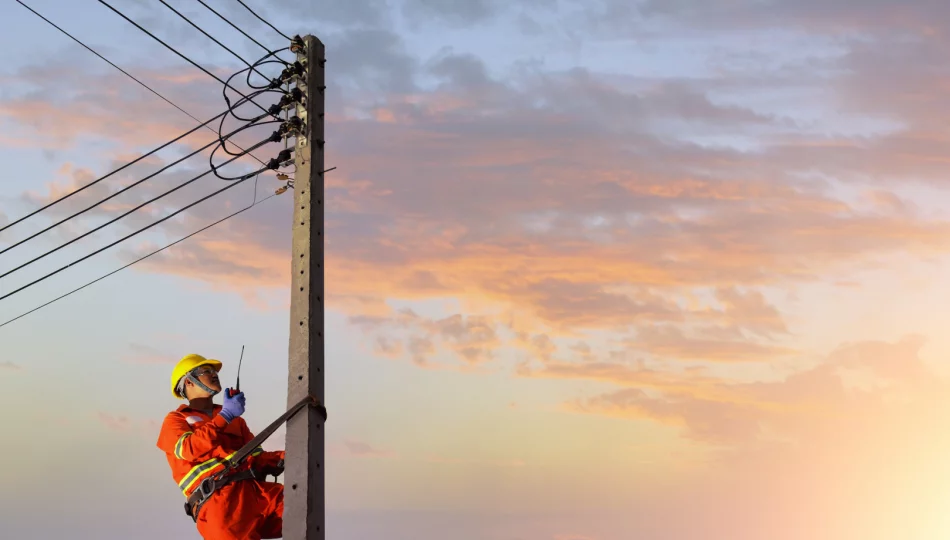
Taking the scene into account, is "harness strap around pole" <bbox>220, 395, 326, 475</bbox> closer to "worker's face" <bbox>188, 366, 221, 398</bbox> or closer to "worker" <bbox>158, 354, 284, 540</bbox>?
"worker" <bbox>158, 354, 284, 540</bbox>

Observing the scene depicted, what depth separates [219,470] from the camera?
11.3 m

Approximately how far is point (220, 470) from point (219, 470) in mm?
14

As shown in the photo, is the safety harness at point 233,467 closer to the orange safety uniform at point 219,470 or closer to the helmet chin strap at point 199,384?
the orange safety uniform at point 219,470

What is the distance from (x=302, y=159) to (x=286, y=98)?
0.97 meters

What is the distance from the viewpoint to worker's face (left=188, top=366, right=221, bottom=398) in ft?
39.0

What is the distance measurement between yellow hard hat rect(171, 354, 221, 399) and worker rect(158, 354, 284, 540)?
12cm

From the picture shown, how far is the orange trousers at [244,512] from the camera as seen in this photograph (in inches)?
442

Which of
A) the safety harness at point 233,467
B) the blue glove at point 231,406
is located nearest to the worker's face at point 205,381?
the blue glove at point 231,406

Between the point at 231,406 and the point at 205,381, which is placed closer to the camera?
the point at 231,406

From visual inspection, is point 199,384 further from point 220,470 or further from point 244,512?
point 244,512

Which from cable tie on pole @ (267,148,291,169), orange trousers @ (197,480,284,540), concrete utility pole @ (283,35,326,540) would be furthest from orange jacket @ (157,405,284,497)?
cable tie on pole @ (267,148,291,169)

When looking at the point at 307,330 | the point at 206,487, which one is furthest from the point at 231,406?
the point at 307,330

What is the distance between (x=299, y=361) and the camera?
1144cm

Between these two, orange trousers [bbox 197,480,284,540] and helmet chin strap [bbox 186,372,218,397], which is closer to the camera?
orange trousers [bbox 197,480,284,540]
